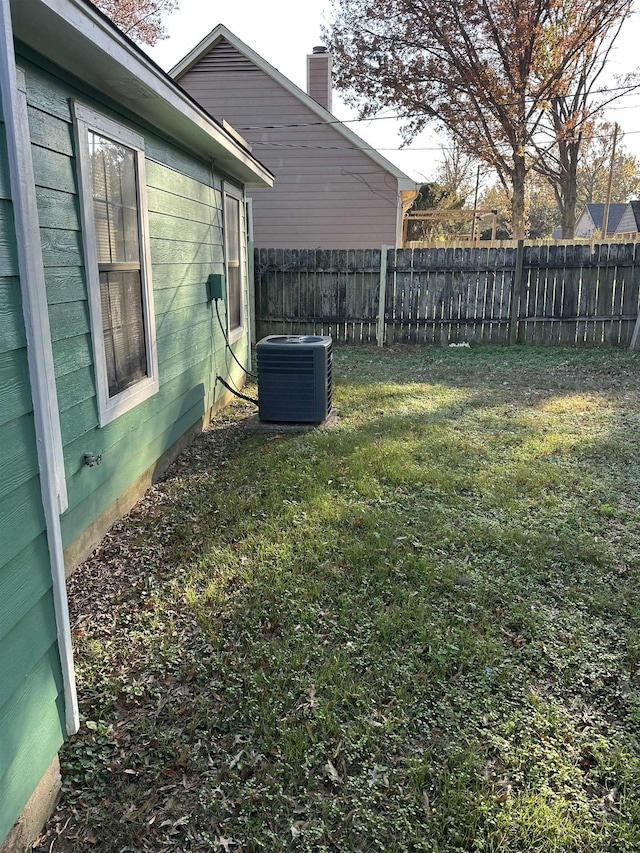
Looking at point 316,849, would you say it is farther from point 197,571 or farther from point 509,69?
point 509,69

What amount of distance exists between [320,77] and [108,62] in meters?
12.6

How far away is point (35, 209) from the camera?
8.73 feet

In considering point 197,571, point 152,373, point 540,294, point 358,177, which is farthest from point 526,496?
point 358,177

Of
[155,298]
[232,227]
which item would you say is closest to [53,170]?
[155,298]

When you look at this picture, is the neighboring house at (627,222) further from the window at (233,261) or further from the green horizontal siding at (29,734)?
the green horizontal siding at (29,734)

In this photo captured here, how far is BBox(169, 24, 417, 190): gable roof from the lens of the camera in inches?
484

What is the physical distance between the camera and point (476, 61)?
1762cm

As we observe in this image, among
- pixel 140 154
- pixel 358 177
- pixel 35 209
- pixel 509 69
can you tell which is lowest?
pixel 35 209

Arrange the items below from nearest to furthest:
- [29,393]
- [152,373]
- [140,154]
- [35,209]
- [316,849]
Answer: [29,393] → [316,849] → [35,209] → [140,154] → [152,373]

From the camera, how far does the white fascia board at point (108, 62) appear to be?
248 cm

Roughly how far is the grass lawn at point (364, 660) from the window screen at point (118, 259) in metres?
1.00

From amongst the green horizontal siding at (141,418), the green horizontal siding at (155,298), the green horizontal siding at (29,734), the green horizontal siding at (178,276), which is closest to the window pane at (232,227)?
the green horizontal siding at (155,298)

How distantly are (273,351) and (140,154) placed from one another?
2066 mm

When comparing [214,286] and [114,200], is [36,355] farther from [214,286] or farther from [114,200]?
[214,286]
